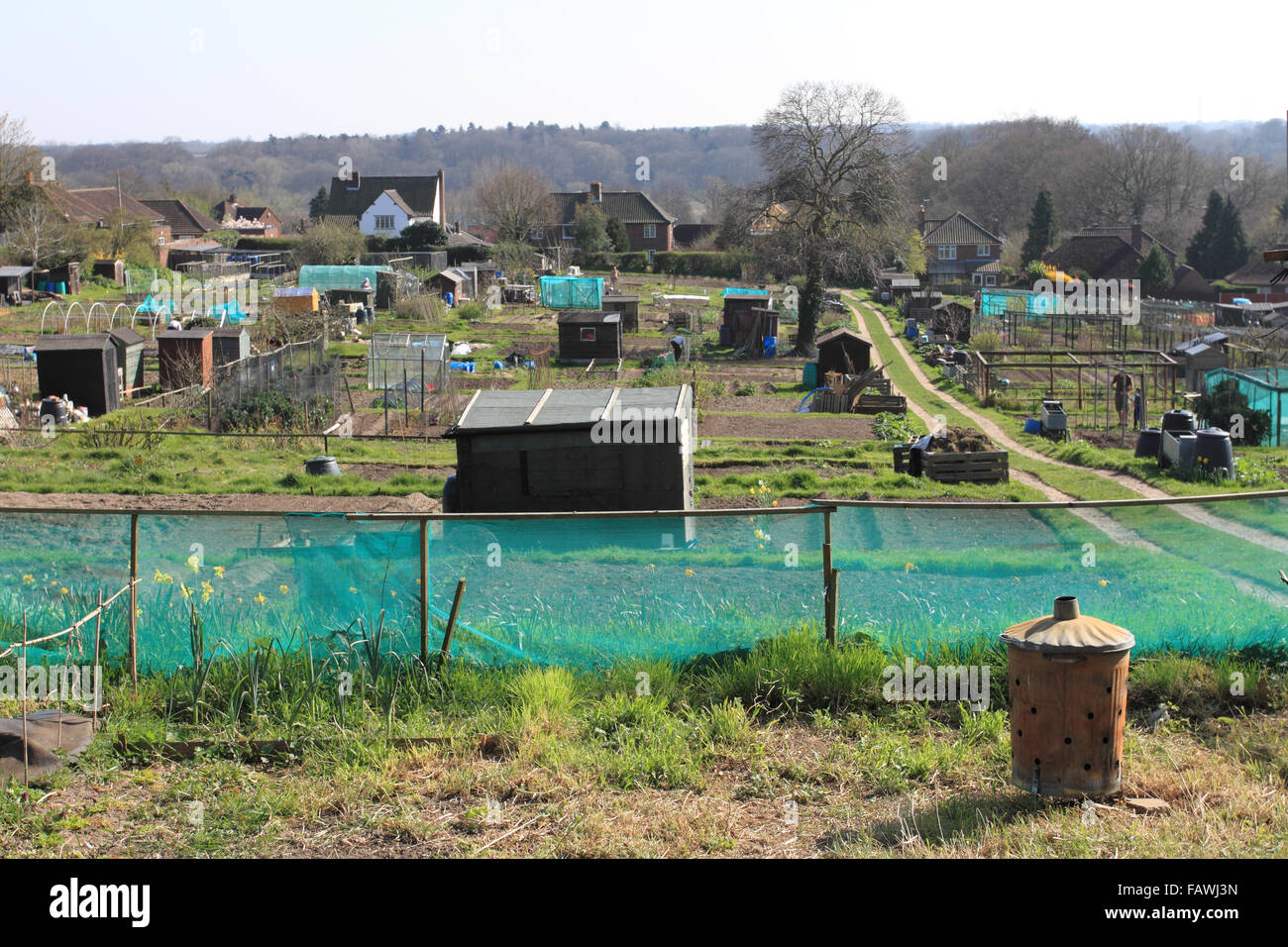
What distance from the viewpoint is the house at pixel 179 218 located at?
89.8 meters

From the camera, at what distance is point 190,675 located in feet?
25.6

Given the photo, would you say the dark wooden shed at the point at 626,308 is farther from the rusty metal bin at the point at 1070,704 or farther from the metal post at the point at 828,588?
the rusty metal bin at the point at 1070,704

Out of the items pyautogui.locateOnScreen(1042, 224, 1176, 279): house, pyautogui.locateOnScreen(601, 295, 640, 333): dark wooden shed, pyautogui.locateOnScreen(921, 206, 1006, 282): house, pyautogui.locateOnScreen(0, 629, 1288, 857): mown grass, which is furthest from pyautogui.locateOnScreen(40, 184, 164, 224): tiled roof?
pyautogui.locateOnScreen(0, 629, 1288, 857): mown grass

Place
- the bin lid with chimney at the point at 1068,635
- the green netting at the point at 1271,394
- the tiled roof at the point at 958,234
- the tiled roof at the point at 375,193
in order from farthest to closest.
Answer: the tiled roof at the point at 375,193
the tiled roof at the point at 958,234
the green netting at the point at 1271,394
the bin lid with chimney at the point at 1068,635

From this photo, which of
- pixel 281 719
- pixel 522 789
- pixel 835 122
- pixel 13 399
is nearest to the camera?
pixel 522 789

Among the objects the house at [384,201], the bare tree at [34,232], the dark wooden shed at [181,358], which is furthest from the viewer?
the house at [384,201]

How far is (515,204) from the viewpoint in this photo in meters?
81.1

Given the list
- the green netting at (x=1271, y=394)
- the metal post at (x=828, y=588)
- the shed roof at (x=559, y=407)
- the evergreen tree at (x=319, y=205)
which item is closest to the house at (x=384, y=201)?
the evergreen tree at (x=319, y=205)

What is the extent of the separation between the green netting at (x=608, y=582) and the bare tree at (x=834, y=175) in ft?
135

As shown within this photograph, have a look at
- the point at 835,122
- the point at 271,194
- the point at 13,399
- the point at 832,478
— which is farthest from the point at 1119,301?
the point at 271,194

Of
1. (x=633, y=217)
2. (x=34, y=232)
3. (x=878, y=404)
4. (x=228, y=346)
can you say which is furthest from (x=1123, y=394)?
(x=633, y=217)

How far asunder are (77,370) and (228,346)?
5.55 meters

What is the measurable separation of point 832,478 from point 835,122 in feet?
110

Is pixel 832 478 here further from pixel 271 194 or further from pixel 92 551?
pixel 271 194
